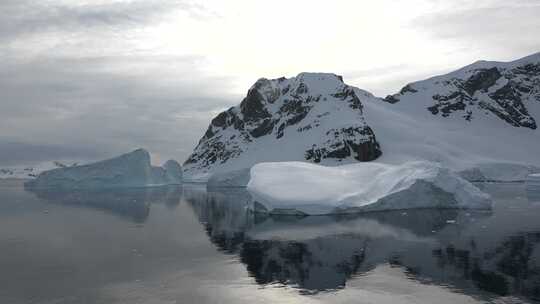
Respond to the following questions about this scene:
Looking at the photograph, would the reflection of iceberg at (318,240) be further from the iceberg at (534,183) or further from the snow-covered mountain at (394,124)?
the snow-covered mountain at (394,124)

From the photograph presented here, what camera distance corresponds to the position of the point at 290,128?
138m

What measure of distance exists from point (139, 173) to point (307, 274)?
7242cm

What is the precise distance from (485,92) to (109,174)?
4759 inches

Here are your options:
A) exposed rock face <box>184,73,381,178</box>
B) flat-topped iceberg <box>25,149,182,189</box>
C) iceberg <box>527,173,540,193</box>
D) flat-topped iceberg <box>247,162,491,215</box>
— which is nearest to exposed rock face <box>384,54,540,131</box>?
exposed rock face <box>184,73,381,178</box>

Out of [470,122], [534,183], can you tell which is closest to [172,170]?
[534,183]

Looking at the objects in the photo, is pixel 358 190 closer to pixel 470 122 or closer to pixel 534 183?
pixel 534 183

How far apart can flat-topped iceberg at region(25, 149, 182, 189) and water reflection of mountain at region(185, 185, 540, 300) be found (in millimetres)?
51800

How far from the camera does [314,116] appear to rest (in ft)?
436

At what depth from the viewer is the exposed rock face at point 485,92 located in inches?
5778

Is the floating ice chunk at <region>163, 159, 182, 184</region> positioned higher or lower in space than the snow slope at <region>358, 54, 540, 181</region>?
lower

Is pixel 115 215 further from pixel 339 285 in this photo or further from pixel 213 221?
pixel 339 285

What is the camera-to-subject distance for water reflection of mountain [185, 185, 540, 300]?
685 inches

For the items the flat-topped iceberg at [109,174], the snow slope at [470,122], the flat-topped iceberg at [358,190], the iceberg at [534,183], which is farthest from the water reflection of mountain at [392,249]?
the snow slope at [470,122]

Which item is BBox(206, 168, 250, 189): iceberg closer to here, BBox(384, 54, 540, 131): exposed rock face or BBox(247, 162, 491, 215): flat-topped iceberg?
A: BBox(247, 162, 491, 215): flat-topped iceberg
